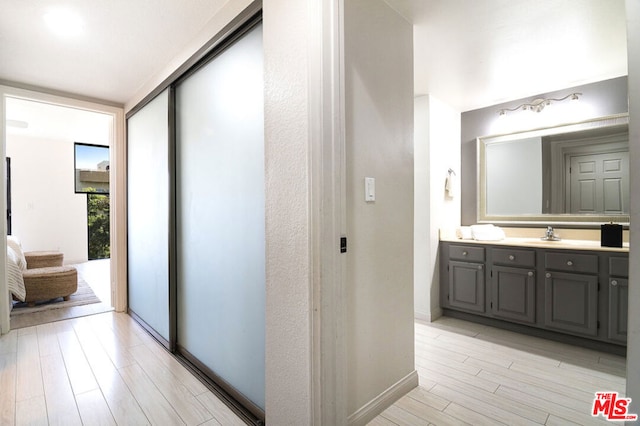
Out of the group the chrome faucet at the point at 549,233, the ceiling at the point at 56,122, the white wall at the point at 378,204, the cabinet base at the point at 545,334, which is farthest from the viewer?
the ceiling at the point at 56,122

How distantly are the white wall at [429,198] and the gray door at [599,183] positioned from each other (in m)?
1.14

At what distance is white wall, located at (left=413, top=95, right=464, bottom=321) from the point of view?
10.0 ft

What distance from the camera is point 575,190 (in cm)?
285

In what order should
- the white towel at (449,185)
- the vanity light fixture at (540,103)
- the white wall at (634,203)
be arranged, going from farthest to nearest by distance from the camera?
the white towel at (449,185)
the vanity light fixture at (540,103)
the white wall at (634,203)

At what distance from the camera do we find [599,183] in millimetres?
2719

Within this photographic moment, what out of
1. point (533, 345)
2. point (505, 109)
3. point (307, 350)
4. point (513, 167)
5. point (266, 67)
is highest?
point (505, 109)

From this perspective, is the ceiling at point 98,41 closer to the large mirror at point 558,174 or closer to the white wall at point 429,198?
the white wall at point 429,198

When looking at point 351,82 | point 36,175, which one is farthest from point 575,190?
point 36,175

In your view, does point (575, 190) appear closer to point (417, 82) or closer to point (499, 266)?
point (499, 266)

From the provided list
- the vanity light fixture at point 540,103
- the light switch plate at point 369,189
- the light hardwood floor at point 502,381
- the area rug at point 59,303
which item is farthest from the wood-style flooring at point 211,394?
the vanity light fixture at point 540,103

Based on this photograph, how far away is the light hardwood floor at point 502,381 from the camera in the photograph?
166 centimetres

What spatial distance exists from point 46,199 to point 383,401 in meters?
7.14

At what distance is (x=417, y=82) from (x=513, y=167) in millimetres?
1432

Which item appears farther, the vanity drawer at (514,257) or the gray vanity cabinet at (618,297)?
the vanity drawer at (514,257)
